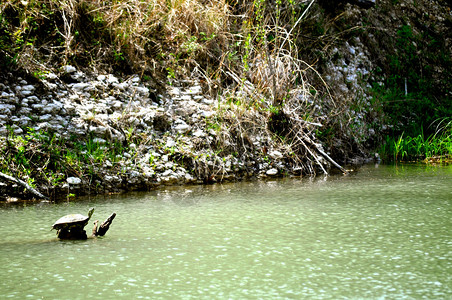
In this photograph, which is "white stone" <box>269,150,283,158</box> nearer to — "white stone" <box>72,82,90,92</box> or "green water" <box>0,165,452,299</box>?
"green water" <box>0,165,452,299</box>

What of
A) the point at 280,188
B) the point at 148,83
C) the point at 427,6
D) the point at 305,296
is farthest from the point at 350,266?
the point at 427,6

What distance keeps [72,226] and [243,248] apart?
918 mm

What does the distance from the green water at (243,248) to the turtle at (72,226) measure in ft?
0.25

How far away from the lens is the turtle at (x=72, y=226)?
9.18 ft

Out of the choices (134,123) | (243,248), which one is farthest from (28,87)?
(243,248)

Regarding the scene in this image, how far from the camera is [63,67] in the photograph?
17.3ft

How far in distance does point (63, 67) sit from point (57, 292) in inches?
144

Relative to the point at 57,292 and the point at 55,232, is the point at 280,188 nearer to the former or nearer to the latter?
the point at 55,232

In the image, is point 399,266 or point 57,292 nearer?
point 57,292

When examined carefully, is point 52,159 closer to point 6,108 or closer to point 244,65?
point 6,108

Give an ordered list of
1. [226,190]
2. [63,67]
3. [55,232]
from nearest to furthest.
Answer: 1. [55,232]
2. [226,190]
3. [63,67]

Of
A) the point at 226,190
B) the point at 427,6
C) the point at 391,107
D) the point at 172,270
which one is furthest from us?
the point at 427,6

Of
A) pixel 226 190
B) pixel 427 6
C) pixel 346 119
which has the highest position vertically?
pixel 427 6

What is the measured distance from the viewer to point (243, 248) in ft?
8.64
